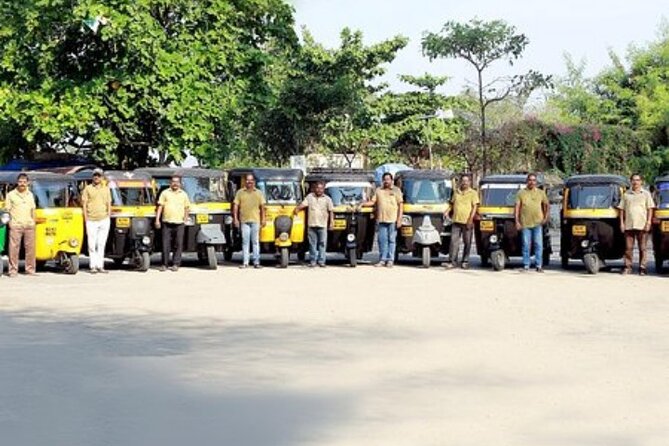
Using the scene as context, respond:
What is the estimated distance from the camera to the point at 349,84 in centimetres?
4638

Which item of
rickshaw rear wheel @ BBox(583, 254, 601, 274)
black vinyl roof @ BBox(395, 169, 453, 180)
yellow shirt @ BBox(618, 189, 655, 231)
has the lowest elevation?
rickshaw rear wheel @ BBox(583, 254, 601, 274)

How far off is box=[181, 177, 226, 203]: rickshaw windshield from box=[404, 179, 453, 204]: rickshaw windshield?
385 cm

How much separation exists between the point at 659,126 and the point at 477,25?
1873 cm

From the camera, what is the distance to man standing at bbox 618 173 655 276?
22.4 metres

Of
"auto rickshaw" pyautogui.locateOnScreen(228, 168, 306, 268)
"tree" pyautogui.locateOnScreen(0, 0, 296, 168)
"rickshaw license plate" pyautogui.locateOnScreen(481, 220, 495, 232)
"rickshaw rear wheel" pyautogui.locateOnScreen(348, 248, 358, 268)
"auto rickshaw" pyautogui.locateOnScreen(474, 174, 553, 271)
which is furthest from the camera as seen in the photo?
"tree" pyautogui.locateOnScreen(0, 0, 296, 168)

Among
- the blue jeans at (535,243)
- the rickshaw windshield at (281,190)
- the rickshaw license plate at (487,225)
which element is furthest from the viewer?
the rickshaw windshield at (281,190)

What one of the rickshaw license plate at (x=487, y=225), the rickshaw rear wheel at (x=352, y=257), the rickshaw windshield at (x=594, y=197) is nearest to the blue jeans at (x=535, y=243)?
the rickshaw windshield at (x=594, y=197)

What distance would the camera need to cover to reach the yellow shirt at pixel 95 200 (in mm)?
23078

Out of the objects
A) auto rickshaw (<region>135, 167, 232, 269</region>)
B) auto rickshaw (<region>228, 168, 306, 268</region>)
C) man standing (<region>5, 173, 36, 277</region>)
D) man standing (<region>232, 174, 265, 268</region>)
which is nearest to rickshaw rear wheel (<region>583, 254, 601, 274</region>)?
auto rickshaw (<region>228, 168, 306, 268</region>)

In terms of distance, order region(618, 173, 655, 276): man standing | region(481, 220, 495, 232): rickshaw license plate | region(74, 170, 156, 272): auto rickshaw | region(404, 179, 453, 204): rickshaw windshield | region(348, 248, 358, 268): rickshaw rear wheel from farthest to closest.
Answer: region(404, 179, 453, 204): rickshaw windshield, region(348, 248, 358, 268): rickshaw rear wheel, region(481, 220, 495, 232): rickshaw license plate, region(74, 170, 156, 272): auto rickshaw, region(618, 173, 655, 276): man standing

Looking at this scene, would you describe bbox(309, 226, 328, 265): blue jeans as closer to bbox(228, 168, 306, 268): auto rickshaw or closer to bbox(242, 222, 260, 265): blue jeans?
bbox(228, 168, 306, 268): auto rickshaw

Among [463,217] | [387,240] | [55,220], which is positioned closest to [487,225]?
[463,217]

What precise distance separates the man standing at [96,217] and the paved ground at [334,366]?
3.66 metres

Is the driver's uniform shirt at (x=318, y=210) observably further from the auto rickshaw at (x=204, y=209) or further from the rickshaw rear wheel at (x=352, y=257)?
the auto rickshaw at (x=204, y=209)
